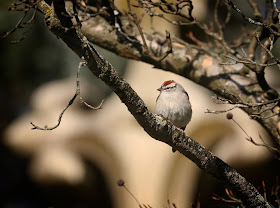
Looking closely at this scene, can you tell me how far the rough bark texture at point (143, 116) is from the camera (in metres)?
2.44

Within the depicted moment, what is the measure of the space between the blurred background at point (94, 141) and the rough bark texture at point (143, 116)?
2911mm

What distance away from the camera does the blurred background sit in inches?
268

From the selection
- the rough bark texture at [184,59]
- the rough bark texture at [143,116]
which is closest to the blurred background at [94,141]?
the rough bark texture at [184,59]

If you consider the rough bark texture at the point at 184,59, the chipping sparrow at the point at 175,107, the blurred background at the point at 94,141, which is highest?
the rough bark texture at the point at 184,59

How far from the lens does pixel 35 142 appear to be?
8578 mm

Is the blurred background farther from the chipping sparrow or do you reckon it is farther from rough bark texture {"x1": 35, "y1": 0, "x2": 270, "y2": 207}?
rough bark texture {"x1": 35, "y1": 0, "x2": 270, "y2": 207}

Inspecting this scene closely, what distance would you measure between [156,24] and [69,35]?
202 inches

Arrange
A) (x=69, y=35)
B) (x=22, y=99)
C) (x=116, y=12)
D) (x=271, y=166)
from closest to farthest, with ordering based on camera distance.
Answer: (x=69, y=35) → (x=116, y=12) → (x=271, y=166) → (x=22, y=99)

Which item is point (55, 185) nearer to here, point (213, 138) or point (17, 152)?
point (17, 152)

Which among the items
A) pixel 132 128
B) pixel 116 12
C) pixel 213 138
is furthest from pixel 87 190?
pixel 116 12

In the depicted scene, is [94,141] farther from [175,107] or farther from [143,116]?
[143,116]

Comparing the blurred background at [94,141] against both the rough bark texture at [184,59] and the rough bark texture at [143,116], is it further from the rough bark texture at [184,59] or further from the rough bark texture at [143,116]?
the rough bark texture at [143,116]

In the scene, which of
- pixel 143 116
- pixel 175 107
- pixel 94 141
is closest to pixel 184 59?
pixel 175 107

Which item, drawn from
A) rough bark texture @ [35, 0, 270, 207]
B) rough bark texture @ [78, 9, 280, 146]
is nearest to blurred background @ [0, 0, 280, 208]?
rough bark texture @ [78, 9, 280, 146]
